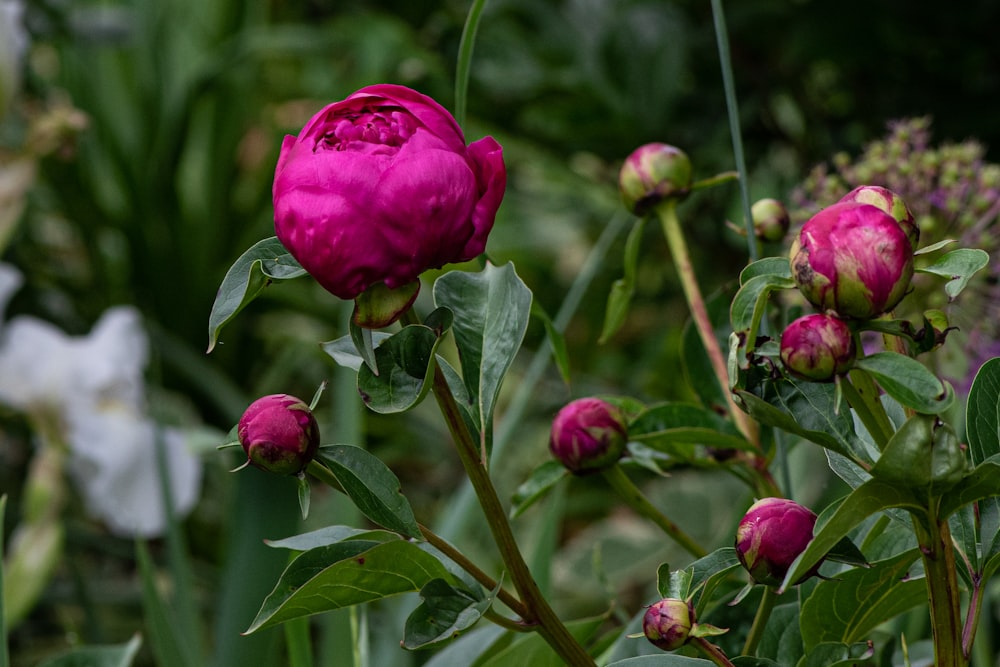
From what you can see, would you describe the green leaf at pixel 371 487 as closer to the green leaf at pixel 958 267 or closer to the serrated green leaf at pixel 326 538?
the serrated green leaf at pixel 326 538

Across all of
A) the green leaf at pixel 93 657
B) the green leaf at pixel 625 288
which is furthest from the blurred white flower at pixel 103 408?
the green leaf at pixel 625 288

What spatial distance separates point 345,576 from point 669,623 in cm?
7

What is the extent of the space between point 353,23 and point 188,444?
1.83 feet

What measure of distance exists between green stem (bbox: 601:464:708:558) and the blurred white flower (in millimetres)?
566

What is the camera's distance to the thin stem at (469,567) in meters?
0.23

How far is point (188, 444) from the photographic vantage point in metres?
0.89

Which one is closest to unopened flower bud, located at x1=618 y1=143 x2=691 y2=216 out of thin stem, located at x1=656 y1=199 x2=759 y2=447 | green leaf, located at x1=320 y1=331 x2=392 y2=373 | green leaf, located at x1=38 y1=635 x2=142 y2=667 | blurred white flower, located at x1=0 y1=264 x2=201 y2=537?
thin stem, located at x1=656 y1=199 x2=759 y2=447

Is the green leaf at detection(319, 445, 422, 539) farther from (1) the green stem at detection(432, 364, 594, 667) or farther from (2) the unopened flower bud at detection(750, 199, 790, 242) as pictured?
(2) the unopened flower bud at detection(750, 199, 790, 242)

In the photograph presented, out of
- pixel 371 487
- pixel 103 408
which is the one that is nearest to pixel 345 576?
pixel 371 487

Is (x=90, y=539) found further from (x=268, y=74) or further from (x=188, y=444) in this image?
(x=268, y=74)

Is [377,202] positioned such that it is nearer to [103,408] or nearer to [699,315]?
[699,315]

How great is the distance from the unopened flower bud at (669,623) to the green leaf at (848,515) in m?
0.03

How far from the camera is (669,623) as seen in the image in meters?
0.22

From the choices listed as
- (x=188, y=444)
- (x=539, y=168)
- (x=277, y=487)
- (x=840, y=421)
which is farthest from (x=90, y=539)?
(x=840, y=421)
